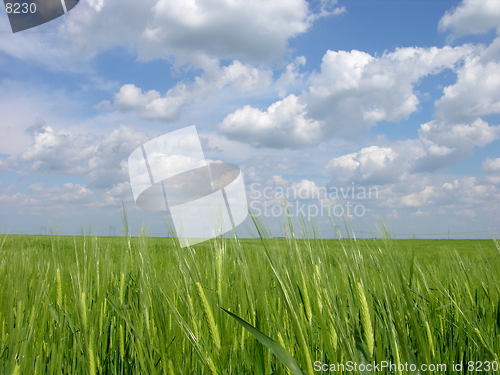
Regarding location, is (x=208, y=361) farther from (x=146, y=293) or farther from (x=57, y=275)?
(x=57, y=275)

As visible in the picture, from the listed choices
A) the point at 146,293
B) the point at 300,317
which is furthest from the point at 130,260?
the point at 300,317

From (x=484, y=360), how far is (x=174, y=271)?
1610 mm

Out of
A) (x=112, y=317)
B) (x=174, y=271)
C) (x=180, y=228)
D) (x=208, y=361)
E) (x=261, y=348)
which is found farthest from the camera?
(x=174, y=271)

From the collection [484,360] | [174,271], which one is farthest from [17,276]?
[484,360]

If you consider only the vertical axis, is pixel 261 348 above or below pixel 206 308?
below

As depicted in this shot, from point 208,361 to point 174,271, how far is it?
109cm

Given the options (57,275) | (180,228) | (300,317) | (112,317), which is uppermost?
(180,228)

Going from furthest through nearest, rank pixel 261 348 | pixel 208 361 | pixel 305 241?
pixel 305 241 → pixel 261 348 → pixel 208 361

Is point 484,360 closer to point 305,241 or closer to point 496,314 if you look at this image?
point 496,314

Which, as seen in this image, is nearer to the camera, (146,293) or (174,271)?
(146,293)

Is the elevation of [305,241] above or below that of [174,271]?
above

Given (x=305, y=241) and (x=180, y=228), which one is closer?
(x=305, y=241)

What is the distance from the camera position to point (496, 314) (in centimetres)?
170

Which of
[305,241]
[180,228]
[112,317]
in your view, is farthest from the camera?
[112,317]
